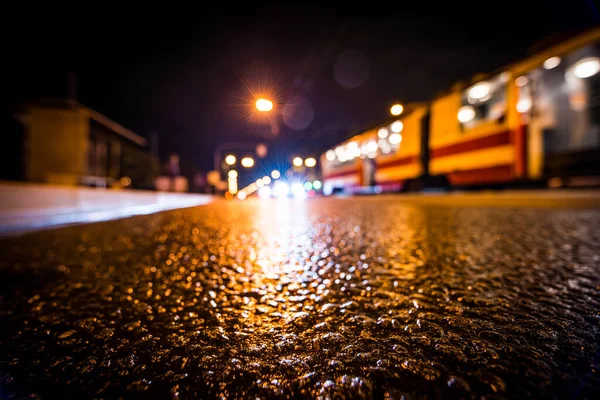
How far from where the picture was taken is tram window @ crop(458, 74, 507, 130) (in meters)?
6.18

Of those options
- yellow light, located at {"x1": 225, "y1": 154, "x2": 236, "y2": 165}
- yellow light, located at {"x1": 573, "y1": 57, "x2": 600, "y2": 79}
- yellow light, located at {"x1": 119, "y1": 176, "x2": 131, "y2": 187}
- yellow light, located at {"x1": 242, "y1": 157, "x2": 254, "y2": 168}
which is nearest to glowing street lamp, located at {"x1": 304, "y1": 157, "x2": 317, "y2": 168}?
yellow light, located at {"x1": 242, "y1": 157, "x2": 254, "y2": 168}

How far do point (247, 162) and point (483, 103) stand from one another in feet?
65.6

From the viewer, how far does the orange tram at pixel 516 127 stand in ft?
15.9

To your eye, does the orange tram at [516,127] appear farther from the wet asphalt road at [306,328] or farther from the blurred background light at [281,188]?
the blurred background light at [281,188]

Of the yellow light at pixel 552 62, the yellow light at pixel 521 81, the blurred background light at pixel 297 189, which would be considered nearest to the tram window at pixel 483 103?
the yellow light at pixel 521 81

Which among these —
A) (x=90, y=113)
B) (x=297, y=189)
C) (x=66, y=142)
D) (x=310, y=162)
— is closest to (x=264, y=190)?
(x=297, y=189)

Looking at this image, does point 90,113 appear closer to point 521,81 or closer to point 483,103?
point 483,103

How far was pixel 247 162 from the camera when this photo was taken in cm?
2444

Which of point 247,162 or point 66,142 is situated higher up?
point 247,162

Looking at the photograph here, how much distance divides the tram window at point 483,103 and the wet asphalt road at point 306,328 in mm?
6696

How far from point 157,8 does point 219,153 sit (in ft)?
59.7

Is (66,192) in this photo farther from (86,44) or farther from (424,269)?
(424,269)

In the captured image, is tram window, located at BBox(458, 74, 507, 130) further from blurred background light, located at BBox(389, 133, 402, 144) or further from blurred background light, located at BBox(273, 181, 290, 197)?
blurred background light, located at BBox(273, 181, 290, 197)

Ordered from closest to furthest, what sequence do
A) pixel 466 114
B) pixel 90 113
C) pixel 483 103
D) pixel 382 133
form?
pixel 483 103
pixel 466 114
pixel 90 113
pixel 382 133
